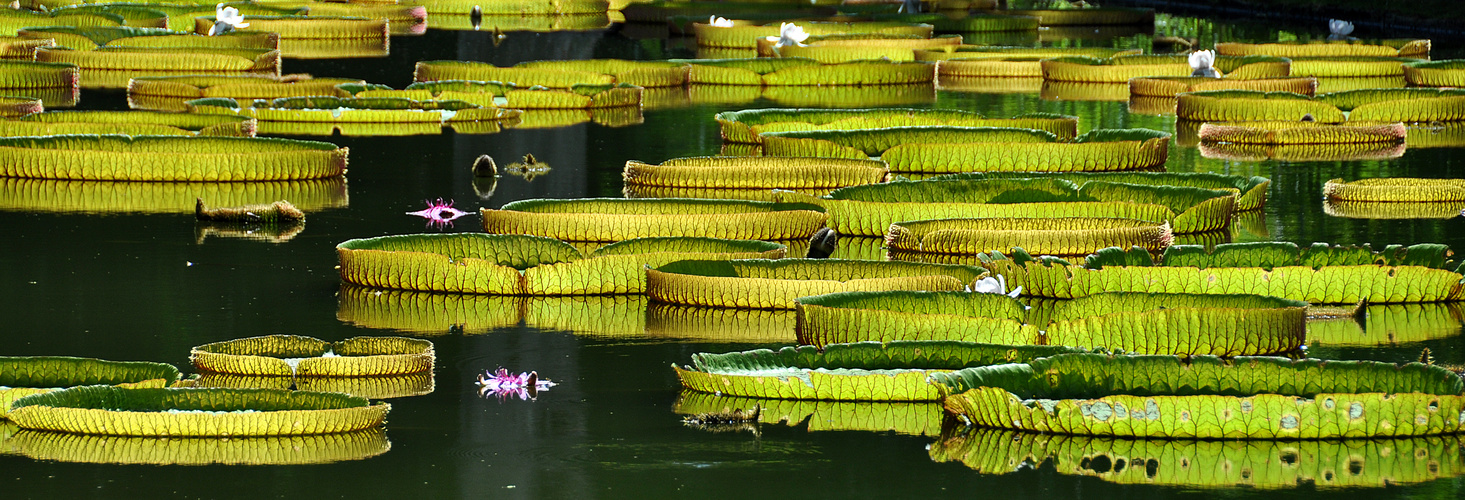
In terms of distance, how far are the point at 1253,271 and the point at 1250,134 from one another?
13.4 metres

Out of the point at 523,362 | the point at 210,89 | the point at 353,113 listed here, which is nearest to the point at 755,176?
the point at 523,362

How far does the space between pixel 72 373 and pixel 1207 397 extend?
600 cm

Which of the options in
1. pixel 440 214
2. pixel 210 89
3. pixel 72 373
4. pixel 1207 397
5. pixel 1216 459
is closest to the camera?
pixel 1216 459

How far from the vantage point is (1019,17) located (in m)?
61.9

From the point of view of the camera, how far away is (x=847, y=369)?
12.5m

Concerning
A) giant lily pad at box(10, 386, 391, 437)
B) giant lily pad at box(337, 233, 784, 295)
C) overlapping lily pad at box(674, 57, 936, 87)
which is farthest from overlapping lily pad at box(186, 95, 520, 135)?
giant lily pad at box(10, 386, 391, 437)

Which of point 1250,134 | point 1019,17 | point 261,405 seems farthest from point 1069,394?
point 1019,17

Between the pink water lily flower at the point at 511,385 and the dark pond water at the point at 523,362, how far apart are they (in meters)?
0.12

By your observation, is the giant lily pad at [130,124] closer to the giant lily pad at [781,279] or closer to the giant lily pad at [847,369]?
the giant lily pad at [781,279]

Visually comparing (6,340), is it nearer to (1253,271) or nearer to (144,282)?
(144,282)

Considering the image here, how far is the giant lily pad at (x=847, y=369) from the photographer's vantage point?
40.3ft

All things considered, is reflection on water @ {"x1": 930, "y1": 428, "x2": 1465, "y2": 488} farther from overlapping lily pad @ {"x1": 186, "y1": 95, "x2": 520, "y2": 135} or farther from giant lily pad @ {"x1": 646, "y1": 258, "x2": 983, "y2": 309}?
overlapping lily pad @ {"x1": 186, "y1": 95, "x2": 520, "y2": 135}

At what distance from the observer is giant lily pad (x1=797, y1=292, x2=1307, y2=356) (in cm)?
1339

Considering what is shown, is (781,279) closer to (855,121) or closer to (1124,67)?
(855,121)
